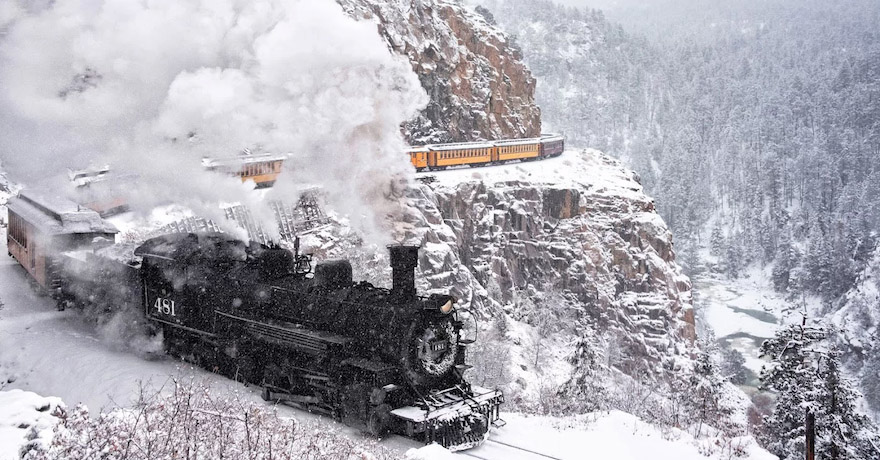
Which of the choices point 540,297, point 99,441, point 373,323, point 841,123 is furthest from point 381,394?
point 841,123

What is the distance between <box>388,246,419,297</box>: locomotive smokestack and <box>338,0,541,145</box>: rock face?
39.4 meters

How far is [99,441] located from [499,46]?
216 feet

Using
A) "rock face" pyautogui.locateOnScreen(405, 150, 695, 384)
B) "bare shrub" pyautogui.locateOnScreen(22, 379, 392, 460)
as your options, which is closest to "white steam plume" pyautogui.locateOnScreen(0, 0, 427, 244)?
"bare shrub" pyautogui.locateOnScreen(22, 379, 392, 460)

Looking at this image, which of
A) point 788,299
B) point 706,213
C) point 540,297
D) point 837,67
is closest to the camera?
point 540,297

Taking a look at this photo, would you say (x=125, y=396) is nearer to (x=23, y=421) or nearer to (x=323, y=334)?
(x=323, y=334)

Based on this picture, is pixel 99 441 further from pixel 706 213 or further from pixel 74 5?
pixel 706 213

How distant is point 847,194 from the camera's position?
96.8m

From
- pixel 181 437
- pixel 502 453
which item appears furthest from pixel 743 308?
pixel 181 437

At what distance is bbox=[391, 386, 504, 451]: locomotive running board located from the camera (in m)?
9.79

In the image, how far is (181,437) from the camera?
733cm

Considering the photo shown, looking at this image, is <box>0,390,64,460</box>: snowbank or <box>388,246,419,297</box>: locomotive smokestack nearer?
<box>0,390,64,460</box>: snowbank

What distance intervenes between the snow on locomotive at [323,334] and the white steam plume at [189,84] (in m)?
2.90

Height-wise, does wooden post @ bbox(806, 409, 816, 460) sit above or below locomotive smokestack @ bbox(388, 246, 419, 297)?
below

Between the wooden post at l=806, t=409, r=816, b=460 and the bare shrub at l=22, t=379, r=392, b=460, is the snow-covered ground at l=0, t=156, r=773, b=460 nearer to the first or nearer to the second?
the bare shrub at l=22, t=379, r=392, b=460
